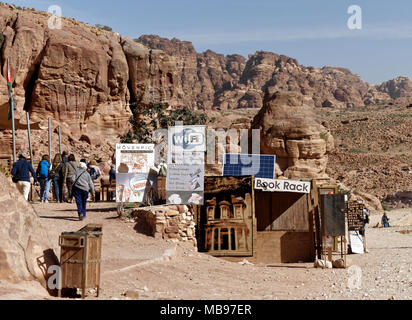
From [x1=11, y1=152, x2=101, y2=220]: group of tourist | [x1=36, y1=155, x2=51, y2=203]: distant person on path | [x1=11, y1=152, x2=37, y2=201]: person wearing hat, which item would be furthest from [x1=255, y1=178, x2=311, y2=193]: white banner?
[x1=36, y1=155, x2=51, y2=203]: distant person on path

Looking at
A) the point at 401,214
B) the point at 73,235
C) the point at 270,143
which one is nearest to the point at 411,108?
the point at 401,214

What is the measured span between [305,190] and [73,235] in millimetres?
8186

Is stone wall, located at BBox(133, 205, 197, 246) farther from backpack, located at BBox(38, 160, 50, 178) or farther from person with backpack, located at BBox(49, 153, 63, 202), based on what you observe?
person with backpack, located at BBox(49, 153, 63, 202)

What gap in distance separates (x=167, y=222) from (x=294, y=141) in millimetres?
16664

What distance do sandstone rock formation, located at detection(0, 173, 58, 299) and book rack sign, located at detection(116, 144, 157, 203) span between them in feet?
19.2

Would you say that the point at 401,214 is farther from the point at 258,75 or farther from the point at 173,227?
the point at 258,75

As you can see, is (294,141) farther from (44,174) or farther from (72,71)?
(72,71)

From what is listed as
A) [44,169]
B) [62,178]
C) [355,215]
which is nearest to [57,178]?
[62,178]

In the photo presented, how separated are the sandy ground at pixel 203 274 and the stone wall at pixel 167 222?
27cm

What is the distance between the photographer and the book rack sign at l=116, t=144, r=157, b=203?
1506 cm

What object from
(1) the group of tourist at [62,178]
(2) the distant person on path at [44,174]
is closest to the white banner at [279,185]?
(1) the group of tourist at [62,178]

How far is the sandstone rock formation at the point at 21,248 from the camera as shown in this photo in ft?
25.8

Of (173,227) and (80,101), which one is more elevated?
(80,101)

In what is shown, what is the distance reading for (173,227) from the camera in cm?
1379
